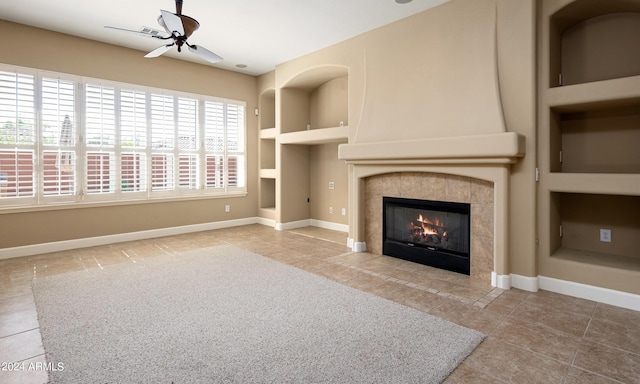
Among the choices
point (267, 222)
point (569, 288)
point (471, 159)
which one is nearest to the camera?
point (569, 288)

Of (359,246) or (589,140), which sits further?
(359,246)

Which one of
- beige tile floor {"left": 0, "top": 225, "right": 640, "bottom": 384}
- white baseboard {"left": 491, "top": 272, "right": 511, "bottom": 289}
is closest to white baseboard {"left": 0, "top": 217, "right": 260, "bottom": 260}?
beige tile floor {"left": 0, "top": 225, "right": 640, "bottom": 384}

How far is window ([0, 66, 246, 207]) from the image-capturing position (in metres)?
4.55

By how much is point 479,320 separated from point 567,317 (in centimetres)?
77

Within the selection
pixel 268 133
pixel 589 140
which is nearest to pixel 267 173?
pixel 268 133

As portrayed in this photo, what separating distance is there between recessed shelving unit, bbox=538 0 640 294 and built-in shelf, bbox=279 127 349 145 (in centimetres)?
273

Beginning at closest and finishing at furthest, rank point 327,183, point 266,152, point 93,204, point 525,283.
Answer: point 525,283 → point 93,204 → point 327,183 → point 266,152

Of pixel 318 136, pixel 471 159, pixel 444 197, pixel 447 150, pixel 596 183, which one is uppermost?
pixel 318 136

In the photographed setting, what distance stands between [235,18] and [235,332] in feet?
12.6

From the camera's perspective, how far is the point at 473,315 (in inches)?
110

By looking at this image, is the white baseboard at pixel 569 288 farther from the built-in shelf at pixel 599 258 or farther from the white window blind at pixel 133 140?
the white window blind at pixel 133 140

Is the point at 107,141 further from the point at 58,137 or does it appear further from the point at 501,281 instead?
the point at 501,281

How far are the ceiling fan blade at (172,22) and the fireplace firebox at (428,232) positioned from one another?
10.5 feet

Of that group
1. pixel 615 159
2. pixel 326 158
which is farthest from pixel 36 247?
pixel 615 159
